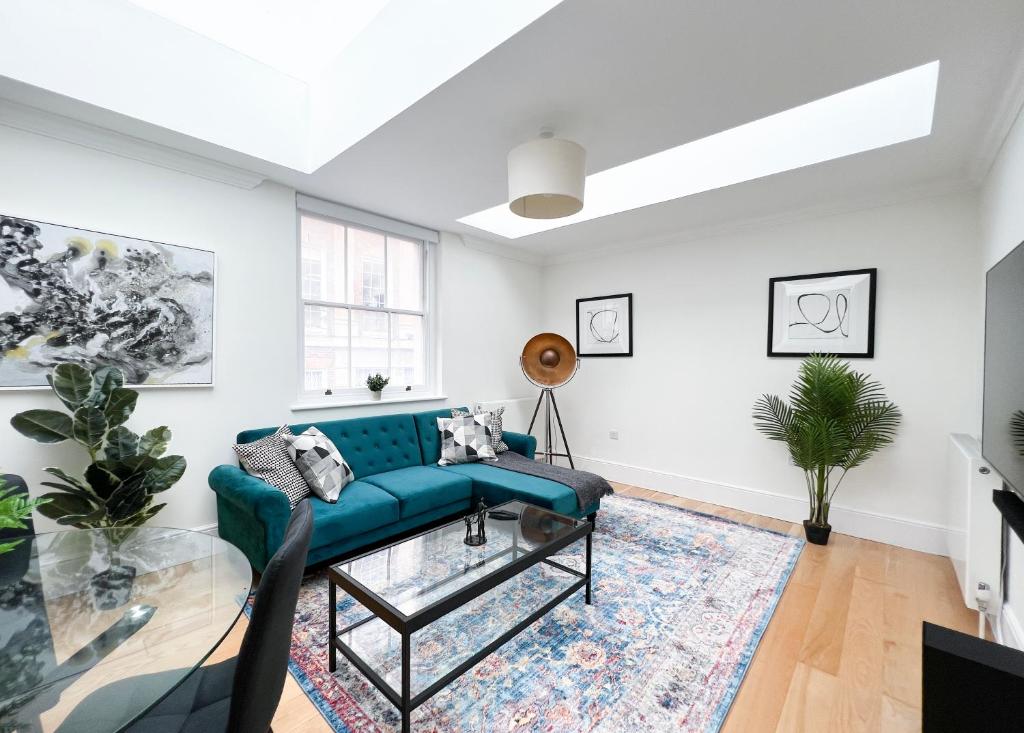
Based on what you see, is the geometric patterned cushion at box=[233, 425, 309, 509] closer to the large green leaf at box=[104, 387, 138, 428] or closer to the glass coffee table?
the large green leaf at box=[104, 387, 138, 428]

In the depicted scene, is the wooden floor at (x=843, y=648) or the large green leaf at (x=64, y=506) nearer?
the wooden floor at (x=843, y=648)

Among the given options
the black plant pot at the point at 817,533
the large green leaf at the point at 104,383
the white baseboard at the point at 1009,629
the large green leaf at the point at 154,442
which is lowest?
the black plant pot at the point at 817,533

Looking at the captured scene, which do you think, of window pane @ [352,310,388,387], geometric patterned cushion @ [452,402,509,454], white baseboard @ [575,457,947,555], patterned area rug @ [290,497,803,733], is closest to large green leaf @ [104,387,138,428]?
patterned area rug @ [290,497,803,733]

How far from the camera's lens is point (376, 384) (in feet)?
12.1

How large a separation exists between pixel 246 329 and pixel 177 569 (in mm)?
1976

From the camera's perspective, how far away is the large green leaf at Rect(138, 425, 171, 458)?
233 cm

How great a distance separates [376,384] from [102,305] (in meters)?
1.77

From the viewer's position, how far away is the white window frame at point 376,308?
11.0 ft

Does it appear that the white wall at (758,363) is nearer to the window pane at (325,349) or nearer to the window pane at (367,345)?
the window pane at (367,345)

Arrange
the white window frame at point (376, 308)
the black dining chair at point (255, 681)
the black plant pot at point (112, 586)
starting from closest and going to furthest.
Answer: the black dining chair at point (255, 681)
the black plant pot at point (112, 586)
the white window frame at point (376, 308)

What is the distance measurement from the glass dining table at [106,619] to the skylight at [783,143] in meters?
3.13

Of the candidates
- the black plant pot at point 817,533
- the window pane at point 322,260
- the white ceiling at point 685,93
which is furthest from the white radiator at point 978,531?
the window pane at point 322,260

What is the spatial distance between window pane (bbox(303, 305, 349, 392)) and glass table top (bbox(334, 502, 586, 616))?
178 centimetres

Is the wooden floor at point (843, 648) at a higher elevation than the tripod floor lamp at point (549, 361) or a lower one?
lower
